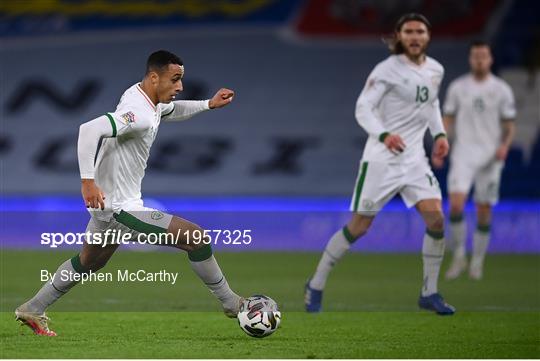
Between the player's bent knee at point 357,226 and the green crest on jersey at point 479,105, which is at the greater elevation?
the green crest on jersey at point 479,105

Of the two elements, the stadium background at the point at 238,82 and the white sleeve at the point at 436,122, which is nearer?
the white sleeve at the point at 436,122

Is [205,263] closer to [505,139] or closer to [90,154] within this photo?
[90,154]

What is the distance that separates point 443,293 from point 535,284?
3.88 feet

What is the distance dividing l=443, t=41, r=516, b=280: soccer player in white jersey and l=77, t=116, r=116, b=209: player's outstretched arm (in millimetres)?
5317

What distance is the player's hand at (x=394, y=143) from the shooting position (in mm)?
8164

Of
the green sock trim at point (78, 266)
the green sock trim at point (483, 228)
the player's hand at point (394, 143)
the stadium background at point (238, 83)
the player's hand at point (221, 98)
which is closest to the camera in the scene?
the green sock trim at point (78, 266)

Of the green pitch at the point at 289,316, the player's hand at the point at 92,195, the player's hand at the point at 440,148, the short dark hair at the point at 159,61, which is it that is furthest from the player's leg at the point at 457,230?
the player's hand at the point at 92,195

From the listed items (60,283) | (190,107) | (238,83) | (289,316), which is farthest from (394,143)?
(238,83)

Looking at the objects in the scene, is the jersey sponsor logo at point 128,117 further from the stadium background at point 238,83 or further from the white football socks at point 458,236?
the stadium background at point 238,83

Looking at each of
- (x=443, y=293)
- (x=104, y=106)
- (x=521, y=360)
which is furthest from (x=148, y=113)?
(x=104, y=106)

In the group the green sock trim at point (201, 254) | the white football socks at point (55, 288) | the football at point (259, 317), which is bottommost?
the football at point (259, 317)

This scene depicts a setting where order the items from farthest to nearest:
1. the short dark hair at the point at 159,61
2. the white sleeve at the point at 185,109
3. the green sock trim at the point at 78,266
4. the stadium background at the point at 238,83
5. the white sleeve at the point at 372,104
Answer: the stadium background at the point at 238,83, the white sleeve at the point at 372,104, the white sleeve at the point at 185,109, the green sock trim at the point at 78,266, the short dark hair at the point at 159,61

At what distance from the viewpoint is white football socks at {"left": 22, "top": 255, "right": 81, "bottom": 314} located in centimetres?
708

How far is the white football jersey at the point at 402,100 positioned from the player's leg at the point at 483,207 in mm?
2922
